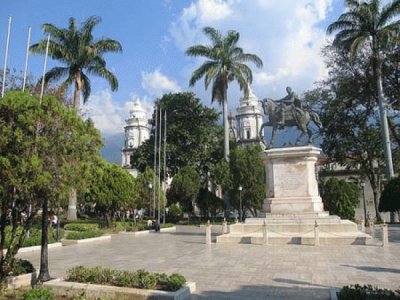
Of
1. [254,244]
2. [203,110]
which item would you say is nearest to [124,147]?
[203,110]

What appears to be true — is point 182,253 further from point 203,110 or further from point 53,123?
point 203,110

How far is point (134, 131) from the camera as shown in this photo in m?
117

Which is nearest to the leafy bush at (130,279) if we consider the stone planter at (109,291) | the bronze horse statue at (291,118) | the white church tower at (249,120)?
the stone planter at (109,291)

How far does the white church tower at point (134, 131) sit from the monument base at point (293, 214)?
315 feet

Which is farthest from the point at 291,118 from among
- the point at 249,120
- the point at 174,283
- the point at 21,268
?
the point at 249,120

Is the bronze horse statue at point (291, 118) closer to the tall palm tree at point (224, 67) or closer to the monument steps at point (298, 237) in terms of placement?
the monument steps at point (298, 237)

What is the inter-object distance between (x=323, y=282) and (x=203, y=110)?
42.4m

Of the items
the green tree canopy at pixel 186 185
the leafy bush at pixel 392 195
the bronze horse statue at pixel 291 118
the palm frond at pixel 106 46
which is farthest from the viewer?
the green tree canopy at pixel 186 185

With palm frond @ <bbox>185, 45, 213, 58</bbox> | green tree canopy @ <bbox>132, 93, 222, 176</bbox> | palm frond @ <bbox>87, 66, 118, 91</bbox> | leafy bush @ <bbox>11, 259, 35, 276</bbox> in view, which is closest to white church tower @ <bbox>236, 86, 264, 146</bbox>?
green tree canopy @ <bbox>132, 93, 222, 176</bbox>

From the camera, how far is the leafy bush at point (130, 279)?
323 inches

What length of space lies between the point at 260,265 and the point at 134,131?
4203 inches

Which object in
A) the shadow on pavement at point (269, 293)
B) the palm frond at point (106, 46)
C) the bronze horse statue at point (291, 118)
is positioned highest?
the palm frond at point (106, 46)

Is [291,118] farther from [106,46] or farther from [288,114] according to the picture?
[106,46]

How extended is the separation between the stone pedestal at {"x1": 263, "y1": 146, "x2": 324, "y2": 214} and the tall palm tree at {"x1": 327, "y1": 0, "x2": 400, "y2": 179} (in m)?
13.4
